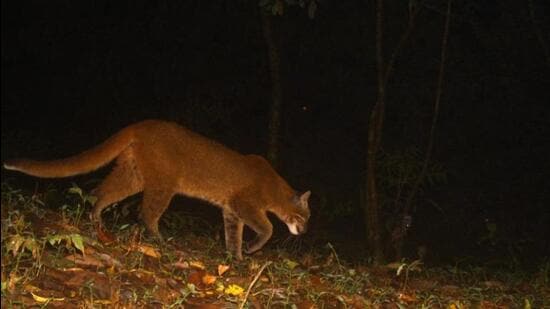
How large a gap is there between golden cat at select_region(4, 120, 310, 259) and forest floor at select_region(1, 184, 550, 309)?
37.8 inches

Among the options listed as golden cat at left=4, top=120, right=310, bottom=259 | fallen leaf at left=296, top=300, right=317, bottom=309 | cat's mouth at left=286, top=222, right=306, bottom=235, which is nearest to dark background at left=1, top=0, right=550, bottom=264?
cat's mouth at left=286, top=222, right=306, bottom=235

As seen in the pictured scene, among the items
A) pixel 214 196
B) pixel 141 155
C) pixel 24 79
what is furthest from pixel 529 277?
pixel 24 79

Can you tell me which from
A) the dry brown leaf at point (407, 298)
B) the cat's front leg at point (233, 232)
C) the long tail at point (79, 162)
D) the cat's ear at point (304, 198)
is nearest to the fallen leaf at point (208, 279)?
the dry brown leaf at point (407, 298)

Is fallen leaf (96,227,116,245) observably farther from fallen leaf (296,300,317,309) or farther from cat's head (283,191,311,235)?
cat's head (283,191,311,235)

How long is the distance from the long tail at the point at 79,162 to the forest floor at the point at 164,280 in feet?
0.83

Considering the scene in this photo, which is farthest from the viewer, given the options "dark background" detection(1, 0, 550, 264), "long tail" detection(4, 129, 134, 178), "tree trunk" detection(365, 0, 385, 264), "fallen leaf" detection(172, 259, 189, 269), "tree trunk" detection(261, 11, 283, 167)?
"dark background" detection(1, 0, 550, 264)

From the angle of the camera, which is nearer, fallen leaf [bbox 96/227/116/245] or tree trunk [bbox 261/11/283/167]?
fallen leaf [bbox 96/227/116/245]

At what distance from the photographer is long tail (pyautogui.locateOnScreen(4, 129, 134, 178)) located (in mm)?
6191

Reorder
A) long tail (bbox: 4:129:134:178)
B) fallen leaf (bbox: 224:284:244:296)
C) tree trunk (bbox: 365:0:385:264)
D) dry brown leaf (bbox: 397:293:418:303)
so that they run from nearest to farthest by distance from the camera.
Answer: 1. fallen leaf (bbox: 224:284:244:296)
2. dry brown leaf (bbox: 397:293:418:303)
3. long tail (bbox: 4:129:134:178)
4. tree trunk (bbox: 365:0:385:264)

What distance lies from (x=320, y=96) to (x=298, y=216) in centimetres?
827

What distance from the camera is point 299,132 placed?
1661 cm

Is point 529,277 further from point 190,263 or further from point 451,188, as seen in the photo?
point 451,188

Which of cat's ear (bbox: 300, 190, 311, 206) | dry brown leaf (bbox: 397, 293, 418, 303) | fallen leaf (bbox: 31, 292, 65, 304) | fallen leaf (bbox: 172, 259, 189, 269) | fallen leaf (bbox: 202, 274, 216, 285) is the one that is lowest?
cat's ear (bbox: 300, 190, 311, 206)

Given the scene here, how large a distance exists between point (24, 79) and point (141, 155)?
411 inches
